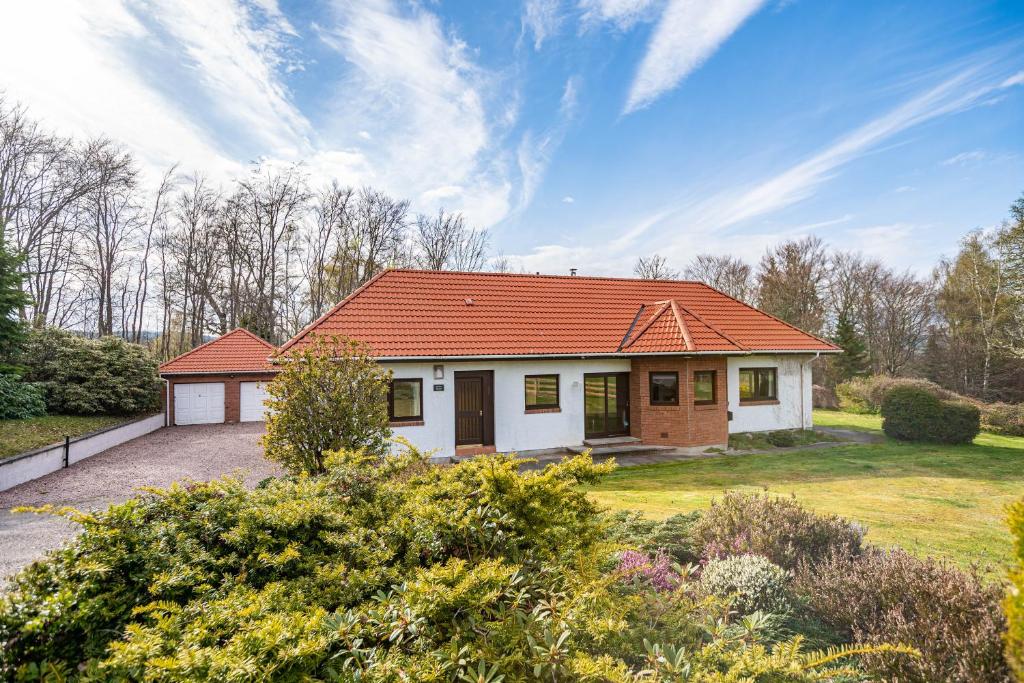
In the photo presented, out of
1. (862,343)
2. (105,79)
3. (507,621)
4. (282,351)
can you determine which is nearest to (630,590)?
(507,621)

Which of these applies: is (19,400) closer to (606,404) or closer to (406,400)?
(406,400)

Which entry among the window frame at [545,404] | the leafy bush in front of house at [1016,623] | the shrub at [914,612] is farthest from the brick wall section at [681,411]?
the leafy bush in front of house at [1016,623]

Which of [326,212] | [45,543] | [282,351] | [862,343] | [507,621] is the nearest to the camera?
[507,621]

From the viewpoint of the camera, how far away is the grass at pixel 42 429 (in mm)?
11875

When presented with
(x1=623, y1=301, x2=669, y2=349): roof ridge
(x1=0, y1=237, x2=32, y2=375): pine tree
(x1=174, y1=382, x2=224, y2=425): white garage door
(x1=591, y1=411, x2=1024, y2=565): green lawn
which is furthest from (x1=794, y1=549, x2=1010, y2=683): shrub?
(x1=174, y1=382, x2=224, y2=425): white garage door

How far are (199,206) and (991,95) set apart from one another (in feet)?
119

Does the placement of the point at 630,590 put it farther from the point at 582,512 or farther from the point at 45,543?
the point at 45,543

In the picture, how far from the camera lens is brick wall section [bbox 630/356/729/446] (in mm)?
13133

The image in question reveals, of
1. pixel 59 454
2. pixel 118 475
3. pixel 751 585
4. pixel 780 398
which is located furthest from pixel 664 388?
pixel 59 454

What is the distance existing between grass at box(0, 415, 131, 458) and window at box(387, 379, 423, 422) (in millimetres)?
9256

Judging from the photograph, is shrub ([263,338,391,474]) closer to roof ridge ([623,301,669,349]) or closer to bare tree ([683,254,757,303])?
roof ridge ([623,301,669,349])

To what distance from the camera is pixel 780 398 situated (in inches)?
611

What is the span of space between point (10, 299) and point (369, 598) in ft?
61.4

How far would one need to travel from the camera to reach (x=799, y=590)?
3773 millimetres
